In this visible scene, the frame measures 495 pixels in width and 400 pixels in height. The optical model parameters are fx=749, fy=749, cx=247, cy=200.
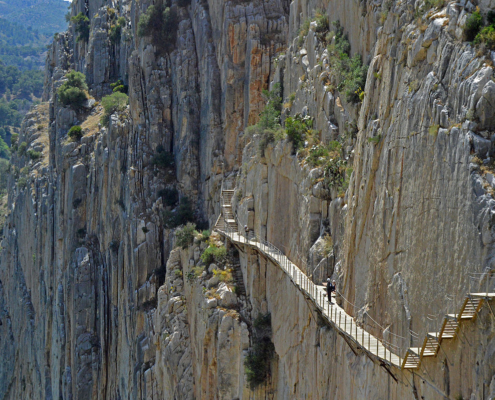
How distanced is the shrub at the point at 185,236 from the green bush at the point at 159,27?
17.8 meters

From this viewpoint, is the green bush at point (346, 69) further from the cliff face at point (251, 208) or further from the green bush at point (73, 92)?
the green bush at point (73, 92)

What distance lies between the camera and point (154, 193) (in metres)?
52.7

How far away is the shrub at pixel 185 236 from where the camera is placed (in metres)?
42.9

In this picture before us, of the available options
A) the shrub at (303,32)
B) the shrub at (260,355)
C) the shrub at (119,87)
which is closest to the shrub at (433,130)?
the shrub at (303,32)

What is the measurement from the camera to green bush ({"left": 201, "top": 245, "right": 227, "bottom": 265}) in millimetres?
38094

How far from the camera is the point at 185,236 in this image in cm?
4334

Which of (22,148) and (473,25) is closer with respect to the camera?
(473,25)

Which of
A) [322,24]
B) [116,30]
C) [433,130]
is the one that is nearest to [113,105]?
[116,30]

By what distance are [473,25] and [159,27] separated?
4168 cm

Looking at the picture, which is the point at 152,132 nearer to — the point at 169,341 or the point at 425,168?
the point at 169,341

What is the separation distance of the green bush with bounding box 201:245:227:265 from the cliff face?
335mm

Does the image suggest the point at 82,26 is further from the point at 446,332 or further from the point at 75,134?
the point at 446,332

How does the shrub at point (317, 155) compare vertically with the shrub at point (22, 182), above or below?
above

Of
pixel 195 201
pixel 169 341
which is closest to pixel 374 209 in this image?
pixel 169 341
